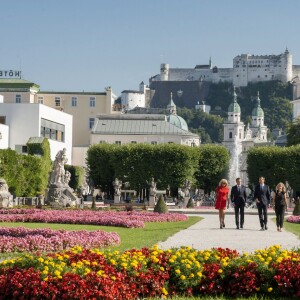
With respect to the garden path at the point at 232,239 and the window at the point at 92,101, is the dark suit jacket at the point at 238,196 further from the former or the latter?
the window at the point at 92,101

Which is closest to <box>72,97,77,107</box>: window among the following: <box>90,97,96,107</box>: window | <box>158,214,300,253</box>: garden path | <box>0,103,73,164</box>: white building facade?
<box>90,97,96,107</box>: window

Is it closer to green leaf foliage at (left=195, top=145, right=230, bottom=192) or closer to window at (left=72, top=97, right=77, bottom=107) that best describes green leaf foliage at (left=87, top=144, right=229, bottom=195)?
green leaf foliage at (left=195, top=145, right=230, bottom=192)

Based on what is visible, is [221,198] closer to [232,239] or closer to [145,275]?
[232,239]

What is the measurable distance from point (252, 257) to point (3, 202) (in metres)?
32.3

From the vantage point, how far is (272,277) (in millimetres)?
12883

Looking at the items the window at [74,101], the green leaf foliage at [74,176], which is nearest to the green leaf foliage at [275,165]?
the green leaf foliage at [74,176]

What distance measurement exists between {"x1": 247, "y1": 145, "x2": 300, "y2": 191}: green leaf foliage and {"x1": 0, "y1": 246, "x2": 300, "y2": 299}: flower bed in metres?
62.1

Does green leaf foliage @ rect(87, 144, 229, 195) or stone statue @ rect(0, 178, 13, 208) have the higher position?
green leaf foliage @ rect(87, 144, 229, 195)

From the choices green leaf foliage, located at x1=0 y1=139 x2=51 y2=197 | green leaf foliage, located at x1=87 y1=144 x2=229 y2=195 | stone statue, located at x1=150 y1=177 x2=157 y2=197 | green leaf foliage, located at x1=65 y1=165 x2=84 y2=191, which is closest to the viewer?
green leaf foliage, located at x1=0 y1=139 x2=51 y2=197

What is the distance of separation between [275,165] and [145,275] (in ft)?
213

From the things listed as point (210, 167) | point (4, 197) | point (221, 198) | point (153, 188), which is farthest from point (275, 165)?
point (221, 198)

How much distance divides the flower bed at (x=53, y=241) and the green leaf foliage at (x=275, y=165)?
55141 mm

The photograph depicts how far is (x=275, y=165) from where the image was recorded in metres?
76.8

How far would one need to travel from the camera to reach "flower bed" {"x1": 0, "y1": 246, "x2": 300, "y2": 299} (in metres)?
11.8
